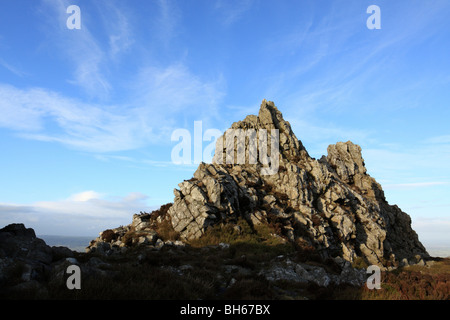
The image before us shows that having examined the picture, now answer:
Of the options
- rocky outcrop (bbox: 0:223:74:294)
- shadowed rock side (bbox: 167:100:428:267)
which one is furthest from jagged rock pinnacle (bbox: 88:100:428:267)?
rocky outcrop (bbox: 0:223:74:294)

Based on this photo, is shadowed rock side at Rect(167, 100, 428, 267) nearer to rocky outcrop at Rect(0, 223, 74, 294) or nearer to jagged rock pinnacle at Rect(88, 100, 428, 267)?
jagged rock pinnacle at Rect(88, 100, 428, 267)

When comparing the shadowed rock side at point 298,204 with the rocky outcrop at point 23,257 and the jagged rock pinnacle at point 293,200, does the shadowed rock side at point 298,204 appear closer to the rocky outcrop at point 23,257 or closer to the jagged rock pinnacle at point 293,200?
the jagged rock pinnacle at point 293,200

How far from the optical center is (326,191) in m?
38.6

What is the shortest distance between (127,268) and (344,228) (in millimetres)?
30303

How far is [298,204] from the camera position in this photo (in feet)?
113

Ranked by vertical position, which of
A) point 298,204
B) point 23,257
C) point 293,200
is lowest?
point 23,257

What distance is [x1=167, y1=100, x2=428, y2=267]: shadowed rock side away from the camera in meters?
29.0

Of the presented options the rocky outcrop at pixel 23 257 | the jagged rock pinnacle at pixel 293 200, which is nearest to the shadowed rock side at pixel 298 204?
the jagged rock pinnacle at pixel 293 200

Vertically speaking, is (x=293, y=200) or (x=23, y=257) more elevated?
(x=293, y=200)

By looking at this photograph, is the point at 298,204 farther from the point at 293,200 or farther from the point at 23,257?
the point at 23,257

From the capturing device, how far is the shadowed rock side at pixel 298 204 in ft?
95.0

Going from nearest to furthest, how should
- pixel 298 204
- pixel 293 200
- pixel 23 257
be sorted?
1. pixel 23 257
2. pixel 298 204
3. pixel 293 200

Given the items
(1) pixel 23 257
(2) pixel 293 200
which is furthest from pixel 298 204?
(1) pixel 23 257
